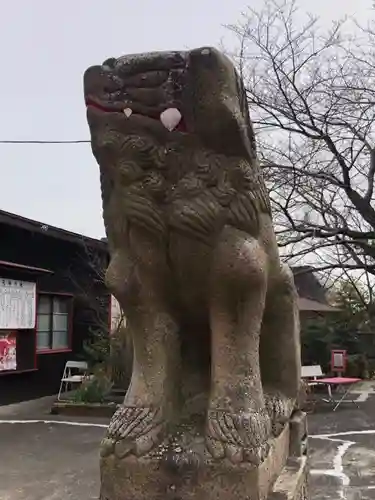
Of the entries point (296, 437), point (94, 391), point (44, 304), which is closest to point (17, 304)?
point (44, 304)

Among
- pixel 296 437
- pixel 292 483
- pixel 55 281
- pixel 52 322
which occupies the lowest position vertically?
pixel 292 483

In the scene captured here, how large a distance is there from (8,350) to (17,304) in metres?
0.82

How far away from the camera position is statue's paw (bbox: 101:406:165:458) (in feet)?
8.02

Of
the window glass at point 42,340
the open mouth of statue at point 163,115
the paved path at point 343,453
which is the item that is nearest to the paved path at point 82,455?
the paved path at point 343,453

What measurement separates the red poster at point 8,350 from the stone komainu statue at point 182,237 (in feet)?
29.0

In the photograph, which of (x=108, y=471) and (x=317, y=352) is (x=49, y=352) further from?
(x=108, y=471)

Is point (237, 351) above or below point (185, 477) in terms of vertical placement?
above

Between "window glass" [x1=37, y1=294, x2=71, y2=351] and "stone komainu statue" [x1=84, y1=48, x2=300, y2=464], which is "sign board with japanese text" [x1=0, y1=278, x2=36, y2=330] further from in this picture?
"stone komainu statue" [x1=84, y1=48, x2=300, y2=464]

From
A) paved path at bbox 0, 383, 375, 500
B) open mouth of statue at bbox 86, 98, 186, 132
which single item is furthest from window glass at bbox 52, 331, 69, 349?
open mouth of statue at bbox 86, 98, 186, 132

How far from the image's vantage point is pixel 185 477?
241 cm

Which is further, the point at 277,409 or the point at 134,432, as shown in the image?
the point at 277,409

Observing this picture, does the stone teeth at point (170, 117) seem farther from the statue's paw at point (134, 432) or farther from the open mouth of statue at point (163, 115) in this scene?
Answer: the statue's paw at point (134, 432)

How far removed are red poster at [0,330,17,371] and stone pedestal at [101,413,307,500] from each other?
8.93 meters

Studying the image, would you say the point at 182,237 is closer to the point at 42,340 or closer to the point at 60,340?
the point at 42,340
